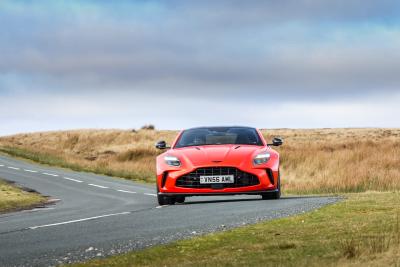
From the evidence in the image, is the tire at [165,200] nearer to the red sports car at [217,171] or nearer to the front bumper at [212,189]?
the red sports car at [217,171]

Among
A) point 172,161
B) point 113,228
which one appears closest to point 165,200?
point 172,161

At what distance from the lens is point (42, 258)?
964cm

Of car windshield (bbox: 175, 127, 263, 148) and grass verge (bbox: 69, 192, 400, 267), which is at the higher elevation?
car windshield (bbox: 175, 127, 263, 148)

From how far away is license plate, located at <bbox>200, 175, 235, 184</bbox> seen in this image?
17688 millimetres

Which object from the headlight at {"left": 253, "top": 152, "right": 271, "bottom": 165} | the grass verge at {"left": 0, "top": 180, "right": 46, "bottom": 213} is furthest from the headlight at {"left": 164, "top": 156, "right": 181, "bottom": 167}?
the grass verge at {"left": 0, "top": 180, "right": 46, "bottom": 213}

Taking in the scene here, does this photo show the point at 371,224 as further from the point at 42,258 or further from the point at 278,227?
the point at 42,258

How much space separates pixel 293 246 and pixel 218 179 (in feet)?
27.2

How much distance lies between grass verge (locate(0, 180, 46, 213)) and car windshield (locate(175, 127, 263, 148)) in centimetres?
576

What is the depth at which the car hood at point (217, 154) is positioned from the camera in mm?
17703

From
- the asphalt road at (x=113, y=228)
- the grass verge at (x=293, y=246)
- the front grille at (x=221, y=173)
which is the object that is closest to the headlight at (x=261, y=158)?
the front grille at (x=221, y=173)

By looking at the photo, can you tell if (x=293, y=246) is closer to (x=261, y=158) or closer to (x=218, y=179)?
(x=218, y=179)

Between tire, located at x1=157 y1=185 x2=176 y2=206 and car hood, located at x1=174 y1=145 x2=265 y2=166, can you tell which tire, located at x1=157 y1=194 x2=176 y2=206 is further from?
car hood, located at x1=174 y1=145 x2=265 y2=166

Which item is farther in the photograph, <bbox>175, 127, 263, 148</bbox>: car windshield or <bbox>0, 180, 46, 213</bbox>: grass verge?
<bbox>0, 180, 46, 213</bbox>: grass verge

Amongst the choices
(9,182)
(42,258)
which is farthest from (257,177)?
(9,182)
